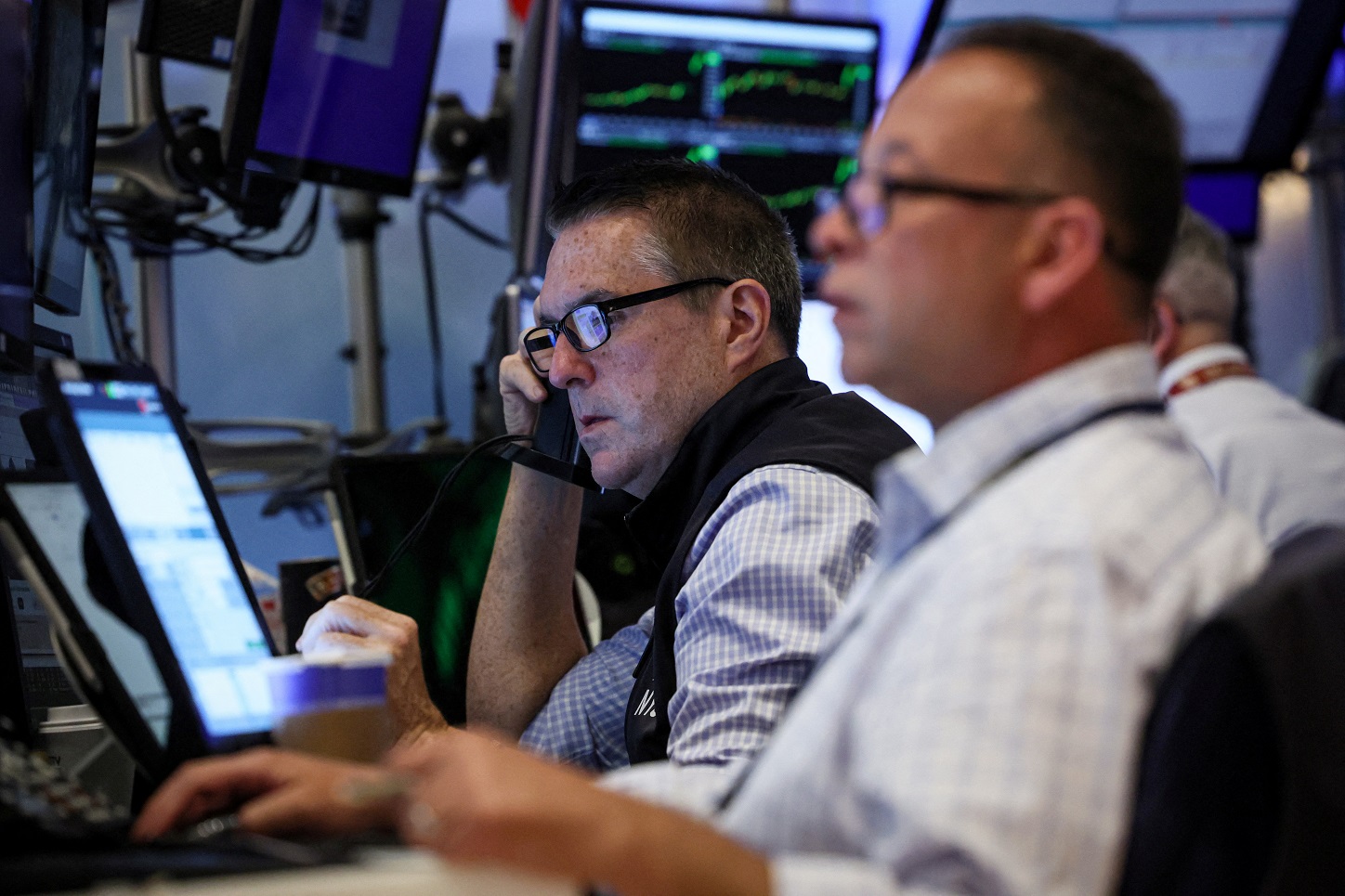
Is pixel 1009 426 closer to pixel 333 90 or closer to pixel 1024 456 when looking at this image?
pixel 1024 456

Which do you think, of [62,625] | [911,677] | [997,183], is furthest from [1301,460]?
[62,625]

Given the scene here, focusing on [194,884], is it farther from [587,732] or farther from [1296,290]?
[1296,290]

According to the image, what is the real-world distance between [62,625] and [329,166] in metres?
1.60

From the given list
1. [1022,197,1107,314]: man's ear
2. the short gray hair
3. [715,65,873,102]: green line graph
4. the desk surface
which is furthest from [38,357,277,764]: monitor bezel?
[715,65,873,102]: green line graph

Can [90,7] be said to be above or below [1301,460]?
above

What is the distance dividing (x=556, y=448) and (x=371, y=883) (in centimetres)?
121

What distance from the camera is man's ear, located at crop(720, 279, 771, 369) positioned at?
1.69 meters

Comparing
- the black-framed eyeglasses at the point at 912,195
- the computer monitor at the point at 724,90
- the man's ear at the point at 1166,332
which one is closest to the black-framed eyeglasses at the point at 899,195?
the black-framed eyeglasses at the point at 912,195

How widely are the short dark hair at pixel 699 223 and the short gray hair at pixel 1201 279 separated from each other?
52.9 inches

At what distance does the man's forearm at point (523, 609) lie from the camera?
74.2 inches

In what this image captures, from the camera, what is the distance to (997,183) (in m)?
0.90

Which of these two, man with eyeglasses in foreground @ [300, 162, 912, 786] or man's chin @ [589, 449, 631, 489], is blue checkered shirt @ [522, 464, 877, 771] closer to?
man with eyeglasses in foreground @ [300, 162, 912, 786]

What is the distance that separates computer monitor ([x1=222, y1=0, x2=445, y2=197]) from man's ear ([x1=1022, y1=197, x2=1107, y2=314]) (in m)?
1.65

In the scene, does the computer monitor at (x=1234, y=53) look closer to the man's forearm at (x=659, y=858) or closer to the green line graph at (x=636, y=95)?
the green line graph at (x=636, y=95)
